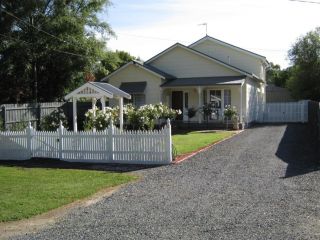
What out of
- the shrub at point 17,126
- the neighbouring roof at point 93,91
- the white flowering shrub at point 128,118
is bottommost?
the shrub at point 17,126

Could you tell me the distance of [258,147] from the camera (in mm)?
17500

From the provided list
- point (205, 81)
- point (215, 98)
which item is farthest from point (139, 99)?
point (215, 98)

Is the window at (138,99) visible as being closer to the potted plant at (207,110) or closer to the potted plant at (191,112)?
the potted plant at (191,112)

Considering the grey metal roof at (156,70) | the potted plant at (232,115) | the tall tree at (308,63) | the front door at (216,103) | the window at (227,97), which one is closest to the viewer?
the potted plant at (232,115)

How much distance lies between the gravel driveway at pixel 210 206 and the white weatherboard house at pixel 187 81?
16227 millimetres

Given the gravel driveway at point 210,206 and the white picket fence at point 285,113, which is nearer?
the gravel driveway at point 210,206

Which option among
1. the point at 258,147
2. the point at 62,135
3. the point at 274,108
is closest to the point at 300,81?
the point at 274,108

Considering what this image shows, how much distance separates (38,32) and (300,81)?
24365mm

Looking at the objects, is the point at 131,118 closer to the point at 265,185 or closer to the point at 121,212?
the point at 265,185

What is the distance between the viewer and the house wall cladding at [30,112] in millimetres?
22312

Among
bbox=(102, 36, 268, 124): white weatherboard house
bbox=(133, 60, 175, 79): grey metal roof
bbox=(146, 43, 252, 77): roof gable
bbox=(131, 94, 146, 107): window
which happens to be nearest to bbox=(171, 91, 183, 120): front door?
bbox=(102, 36, 268, 124): white weatherboard house

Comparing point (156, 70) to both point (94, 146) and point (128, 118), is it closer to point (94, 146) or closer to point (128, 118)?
point (128, 118)

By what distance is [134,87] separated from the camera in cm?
3053

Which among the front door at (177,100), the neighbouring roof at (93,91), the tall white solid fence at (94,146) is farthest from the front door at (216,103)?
the tall white solid fence at (94,146)
